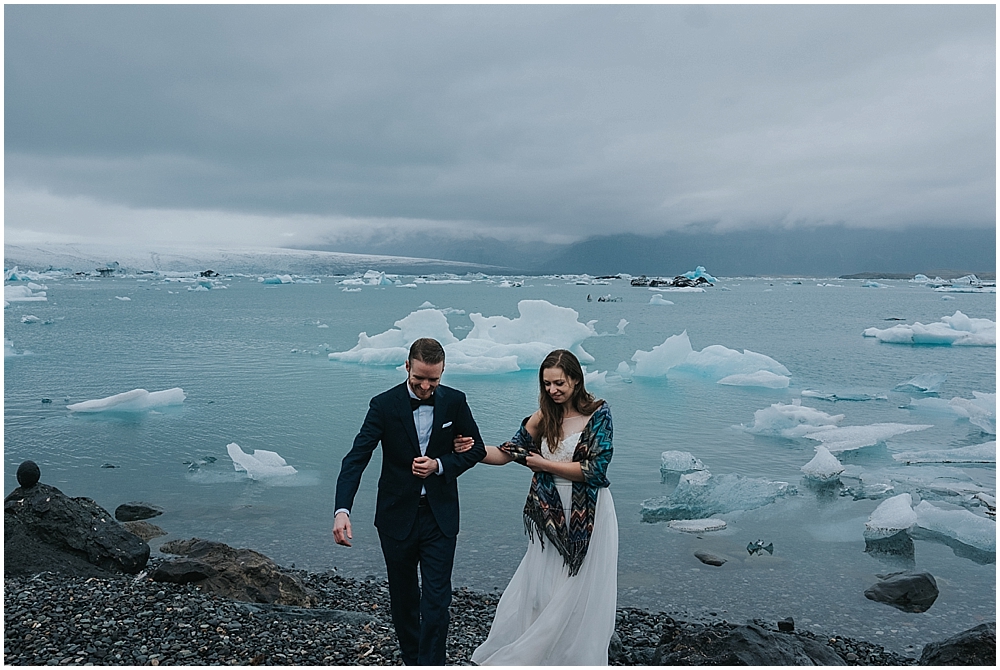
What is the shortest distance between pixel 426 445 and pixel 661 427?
10.3m

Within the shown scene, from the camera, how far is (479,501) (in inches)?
336

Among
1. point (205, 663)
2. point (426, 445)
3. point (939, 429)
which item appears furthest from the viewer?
point (939, 429)

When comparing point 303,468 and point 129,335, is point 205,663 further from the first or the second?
point 129,335

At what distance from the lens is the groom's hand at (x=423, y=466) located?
329 centimetres

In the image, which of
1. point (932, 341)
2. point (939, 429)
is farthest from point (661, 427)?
point (932, 341)

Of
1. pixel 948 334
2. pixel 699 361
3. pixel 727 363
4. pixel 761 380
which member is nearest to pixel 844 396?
pixel 761 380

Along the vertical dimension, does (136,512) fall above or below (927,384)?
below

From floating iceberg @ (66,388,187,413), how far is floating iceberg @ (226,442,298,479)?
463 cm

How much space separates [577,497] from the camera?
3514mm

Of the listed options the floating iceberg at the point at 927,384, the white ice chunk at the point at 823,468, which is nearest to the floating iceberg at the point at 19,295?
the floating iceberg at the point at 927,384

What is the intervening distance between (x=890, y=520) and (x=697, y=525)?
6.05ft

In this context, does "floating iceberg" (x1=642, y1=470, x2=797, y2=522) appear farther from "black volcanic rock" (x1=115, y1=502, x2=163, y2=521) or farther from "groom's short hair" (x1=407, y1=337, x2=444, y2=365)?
"groom's short hair" (x1=407, y1=337, x2=444, y2=365)

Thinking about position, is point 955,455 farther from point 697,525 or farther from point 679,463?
point 697,525

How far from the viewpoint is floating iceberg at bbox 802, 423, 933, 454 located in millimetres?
11070
